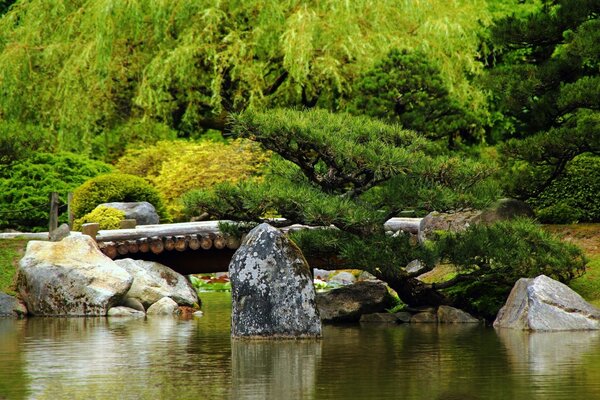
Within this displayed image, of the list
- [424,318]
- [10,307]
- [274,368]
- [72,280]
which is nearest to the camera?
[274,368]

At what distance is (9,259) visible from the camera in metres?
23.5

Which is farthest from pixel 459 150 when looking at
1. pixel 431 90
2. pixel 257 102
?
pixel 257 102

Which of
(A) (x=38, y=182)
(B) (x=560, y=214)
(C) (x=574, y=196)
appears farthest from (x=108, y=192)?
(C) (x=574, y=196)

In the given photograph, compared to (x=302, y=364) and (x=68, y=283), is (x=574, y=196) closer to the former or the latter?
(x=68, y=283)

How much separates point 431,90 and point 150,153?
8856mm

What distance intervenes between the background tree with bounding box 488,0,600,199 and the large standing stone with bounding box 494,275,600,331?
4735 mm

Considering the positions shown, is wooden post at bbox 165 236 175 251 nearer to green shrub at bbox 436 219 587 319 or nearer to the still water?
the still water

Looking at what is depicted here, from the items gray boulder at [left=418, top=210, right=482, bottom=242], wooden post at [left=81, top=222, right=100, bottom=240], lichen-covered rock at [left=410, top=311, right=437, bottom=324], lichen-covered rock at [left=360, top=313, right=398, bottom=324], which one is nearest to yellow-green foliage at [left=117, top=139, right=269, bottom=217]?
wooden post at [left=81, top=222, right=100, bottom=240]

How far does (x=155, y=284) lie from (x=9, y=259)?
2.91 metres

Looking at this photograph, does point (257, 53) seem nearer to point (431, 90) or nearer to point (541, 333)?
point (431, 90)

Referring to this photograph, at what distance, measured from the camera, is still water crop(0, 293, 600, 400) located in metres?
11.0

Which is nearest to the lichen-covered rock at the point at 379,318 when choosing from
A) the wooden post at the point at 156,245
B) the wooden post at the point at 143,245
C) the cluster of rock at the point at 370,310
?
the cluster of rock at the point at 370,310

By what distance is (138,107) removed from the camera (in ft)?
110

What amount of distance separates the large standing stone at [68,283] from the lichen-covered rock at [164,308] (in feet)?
2.92
